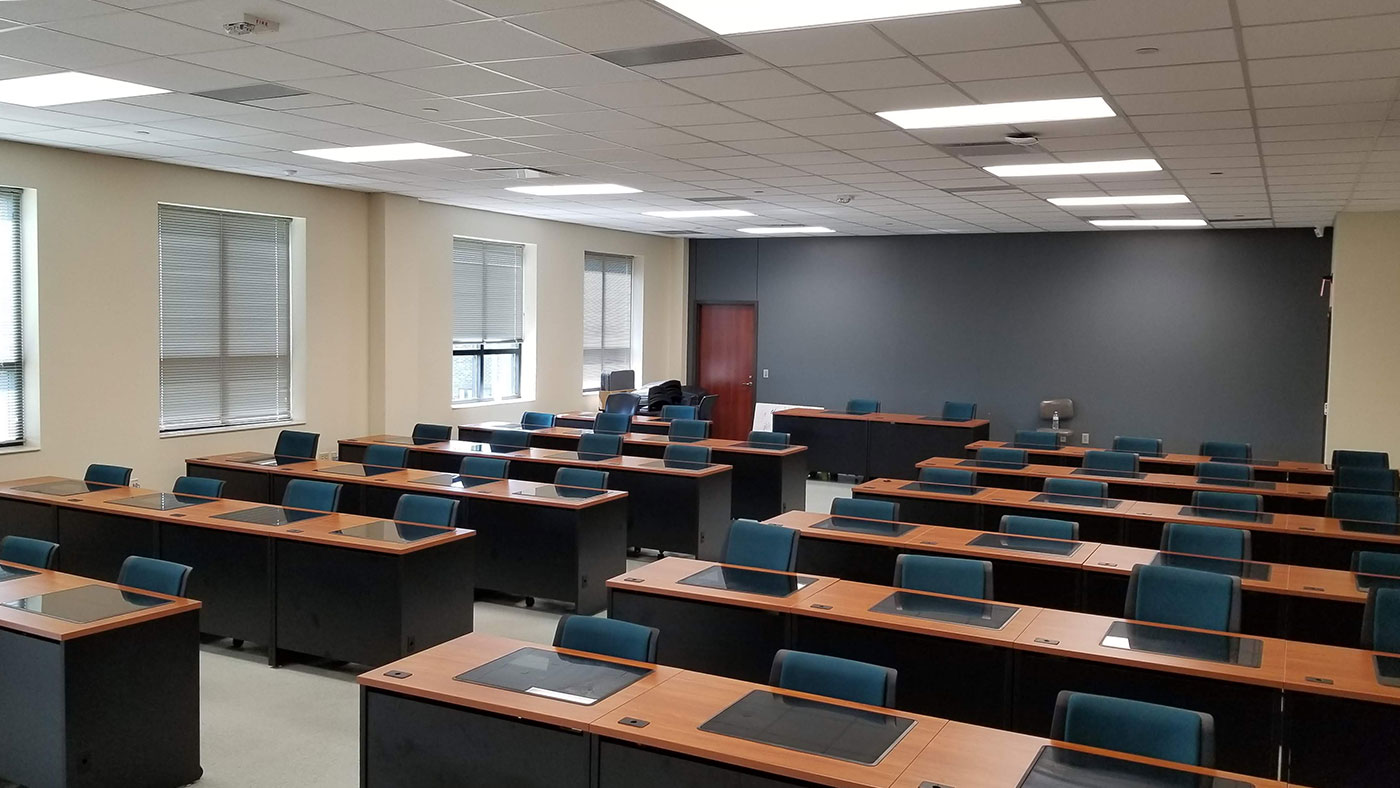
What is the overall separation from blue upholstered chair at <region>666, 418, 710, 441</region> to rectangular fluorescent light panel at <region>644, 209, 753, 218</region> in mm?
2589

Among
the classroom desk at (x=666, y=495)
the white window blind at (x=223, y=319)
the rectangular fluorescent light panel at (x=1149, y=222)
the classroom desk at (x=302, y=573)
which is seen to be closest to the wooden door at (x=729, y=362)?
the rectangular fluorescent light panel at (x=1149, y=222)

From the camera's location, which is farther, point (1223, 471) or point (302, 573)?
point (1223, 471)

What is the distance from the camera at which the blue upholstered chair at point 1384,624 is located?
427 centimetres

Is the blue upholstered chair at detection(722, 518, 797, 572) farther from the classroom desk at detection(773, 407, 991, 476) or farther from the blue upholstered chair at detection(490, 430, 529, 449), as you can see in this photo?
the classroom desk at detection(773, 407, 991, 476)

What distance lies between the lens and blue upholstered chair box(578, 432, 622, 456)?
31.2ft

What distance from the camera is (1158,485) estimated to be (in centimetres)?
829

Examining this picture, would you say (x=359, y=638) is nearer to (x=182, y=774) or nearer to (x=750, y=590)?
(x=182, y=774)

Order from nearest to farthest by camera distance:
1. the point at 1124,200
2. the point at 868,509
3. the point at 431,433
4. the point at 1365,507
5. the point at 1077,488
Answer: the point at 868,509
the point at 1365,507
the point at 1077,488
the point at 1124,200
the point at 431,433

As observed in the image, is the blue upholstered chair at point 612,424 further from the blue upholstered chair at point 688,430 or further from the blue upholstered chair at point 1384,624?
the blue upholstered chair at point 1384,624

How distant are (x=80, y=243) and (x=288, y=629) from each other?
446cm

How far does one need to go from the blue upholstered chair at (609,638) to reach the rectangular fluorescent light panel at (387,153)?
15.7 feet

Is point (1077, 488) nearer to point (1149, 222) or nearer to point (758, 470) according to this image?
point (758, 470)

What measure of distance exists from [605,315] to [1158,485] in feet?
28.9

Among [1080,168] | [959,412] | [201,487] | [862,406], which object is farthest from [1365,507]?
[201,487]
